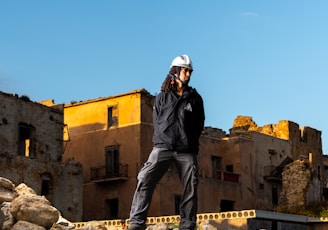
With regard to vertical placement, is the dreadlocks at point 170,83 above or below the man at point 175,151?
above

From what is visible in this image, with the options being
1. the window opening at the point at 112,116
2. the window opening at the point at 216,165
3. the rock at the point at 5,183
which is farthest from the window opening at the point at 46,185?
the rock at the point at 5,183

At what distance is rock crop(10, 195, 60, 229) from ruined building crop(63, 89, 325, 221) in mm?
27458

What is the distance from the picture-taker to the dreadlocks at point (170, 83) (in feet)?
24.4

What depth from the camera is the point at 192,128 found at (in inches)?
290

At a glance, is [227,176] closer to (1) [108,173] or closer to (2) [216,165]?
(2) [216,165]

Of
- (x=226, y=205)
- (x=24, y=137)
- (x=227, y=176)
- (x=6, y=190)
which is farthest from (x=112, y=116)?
(x=6, y=190)

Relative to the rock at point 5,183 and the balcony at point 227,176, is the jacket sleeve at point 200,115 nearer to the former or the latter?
the rock at point 5,183

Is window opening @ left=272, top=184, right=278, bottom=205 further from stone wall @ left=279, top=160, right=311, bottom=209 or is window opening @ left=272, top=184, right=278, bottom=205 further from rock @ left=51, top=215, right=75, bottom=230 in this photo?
rock @ left=51, top=215, right=75, bottom=230

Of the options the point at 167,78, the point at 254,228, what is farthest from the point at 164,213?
the point at 167,78

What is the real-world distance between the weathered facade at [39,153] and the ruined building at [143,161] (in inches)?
145

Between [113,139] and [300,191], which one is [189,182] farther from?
[300,191]

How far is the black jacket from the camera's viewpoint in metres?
7.26

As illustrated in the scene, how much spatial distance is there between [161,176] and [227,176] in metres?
36.0

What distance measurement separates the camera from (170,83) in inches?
293
